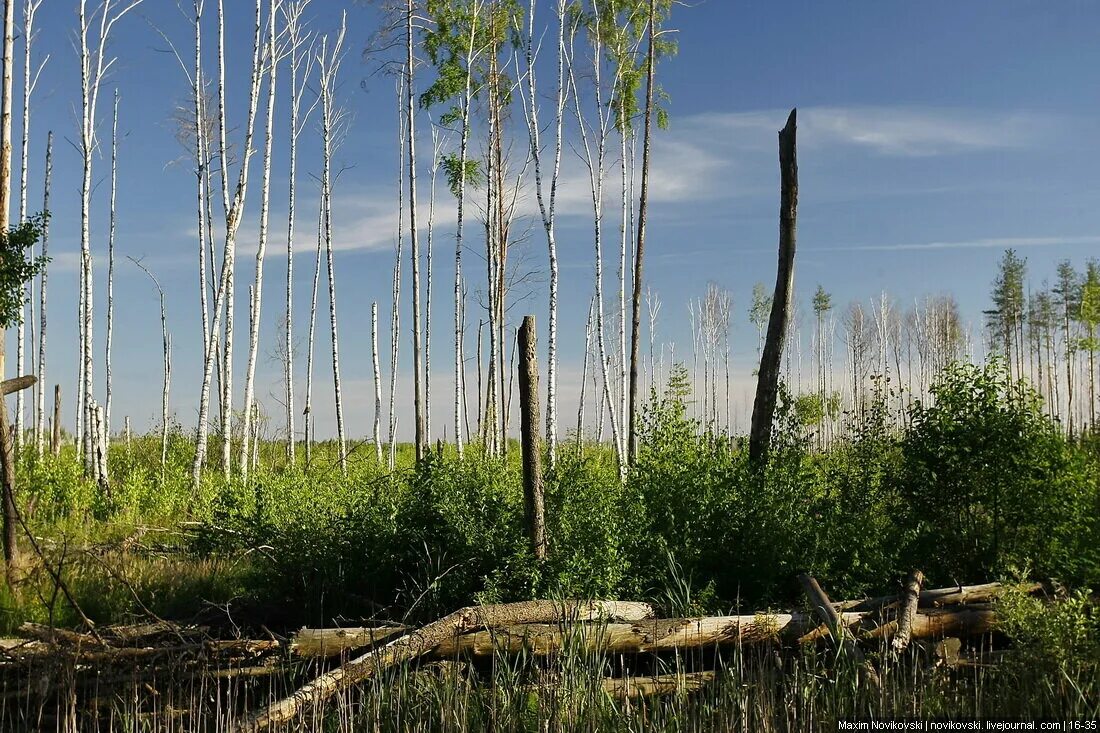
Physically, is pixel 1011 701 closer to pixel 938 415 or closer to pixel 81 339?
pixel 938 415

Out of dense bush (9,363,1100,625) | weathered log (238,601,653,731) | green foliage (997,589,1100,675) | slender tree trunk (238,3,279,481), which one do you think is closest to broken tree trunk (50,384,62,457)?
slender tree trunk (238,3,279,481)

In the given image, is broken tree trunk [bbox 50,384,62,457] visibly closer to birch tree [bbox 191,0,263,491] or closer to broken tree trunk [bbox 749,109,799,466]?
birch tree [bbox 191,0,263,491]

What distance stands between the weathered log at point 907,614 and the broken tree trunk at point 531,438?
235cm

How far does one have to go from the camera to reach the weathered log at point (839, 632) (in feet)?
16.7

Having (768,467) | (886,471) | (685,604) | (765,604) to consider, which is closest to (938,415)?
(886,471)

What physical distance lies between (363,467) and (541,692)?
7398 millimetres

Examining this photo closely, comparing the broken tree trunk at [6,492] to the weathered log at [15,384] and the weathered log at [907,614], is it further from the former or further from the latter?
the weathered log at [907,614]

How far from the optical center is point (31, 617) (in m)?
7.82

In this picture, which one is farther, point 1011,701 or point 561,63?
point 561,63

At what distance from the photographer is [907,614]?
19.0 feet

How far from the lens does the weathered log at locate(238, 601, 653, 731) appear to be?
502cm

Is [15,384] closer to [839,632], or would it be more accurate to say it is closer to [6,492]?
[6,492]

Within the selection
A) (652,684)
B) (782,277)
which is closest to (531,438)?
(652,684)

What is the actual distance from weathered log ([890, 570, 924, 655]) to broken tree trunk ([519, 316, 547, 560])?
2.35 meters
